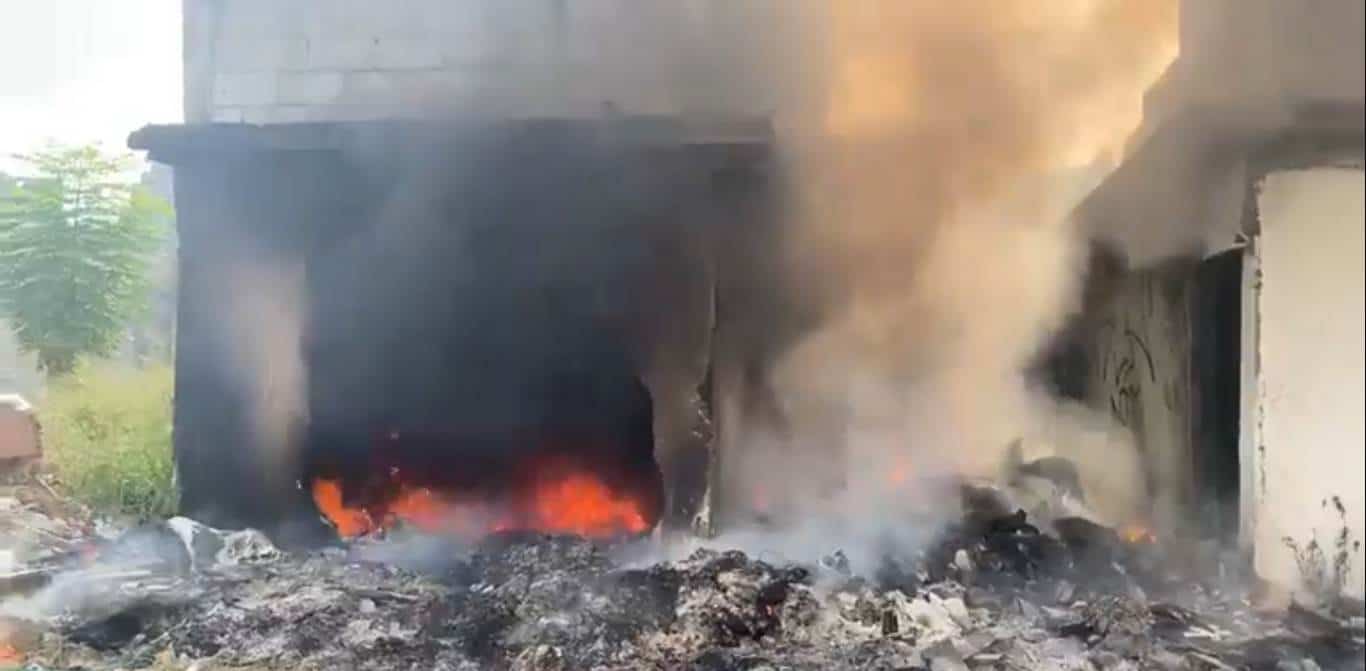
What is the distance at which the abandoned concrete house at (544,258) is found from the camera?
240 centimetres

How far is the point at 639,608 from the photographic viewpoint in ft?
8.41

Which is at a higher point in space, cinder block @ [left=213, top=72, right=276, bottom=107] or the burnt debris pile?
cinder block @ [left=213, top=72, right=276, bottom=107]

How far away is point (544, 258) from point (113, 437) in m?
1.15

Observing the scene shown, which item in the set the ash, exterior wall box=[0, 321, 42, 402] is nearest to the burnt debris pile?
the ash

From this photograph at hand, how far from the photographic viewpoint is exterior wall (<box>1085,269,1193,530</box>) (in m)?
2.45

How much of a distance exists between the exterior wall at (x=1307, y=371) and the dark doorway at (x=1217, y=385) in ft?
0.12

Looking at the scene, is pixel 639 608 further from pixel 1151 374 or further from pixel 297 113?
pixel 297 113

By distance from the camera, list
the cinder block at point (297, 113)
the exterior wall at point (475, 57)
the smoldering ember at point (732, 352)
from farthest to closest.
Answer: the cinder block at point (297, 113), the exterior wall at point (475, 57), the smoldering ember at point (732, 352)

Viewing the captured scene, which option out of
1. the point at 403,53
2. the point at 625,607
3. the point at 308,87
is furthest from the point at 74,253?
the point at 625,607

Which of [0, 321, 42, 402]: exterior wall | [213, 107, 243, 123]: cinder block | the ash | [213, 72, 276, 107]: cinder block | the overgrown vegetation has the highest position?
[213, 72, 276, 107]: cinder block

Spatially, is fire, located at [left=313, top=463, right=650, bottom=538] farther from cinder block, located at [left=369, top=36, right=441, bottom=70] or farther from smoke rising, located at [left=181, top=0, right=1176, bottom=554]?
cinder block, located at [left=369, top=36, right=441, bottom=70]

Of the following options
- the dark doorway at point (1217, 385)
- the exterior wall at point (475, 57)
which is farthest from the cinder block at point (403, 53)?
the dark doorway at point (1217, 385)

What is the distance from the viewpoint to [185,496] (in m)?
2.70

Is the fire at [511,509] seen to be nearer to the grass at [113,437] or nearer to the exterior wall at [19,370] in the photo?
the grass at [113,437]
